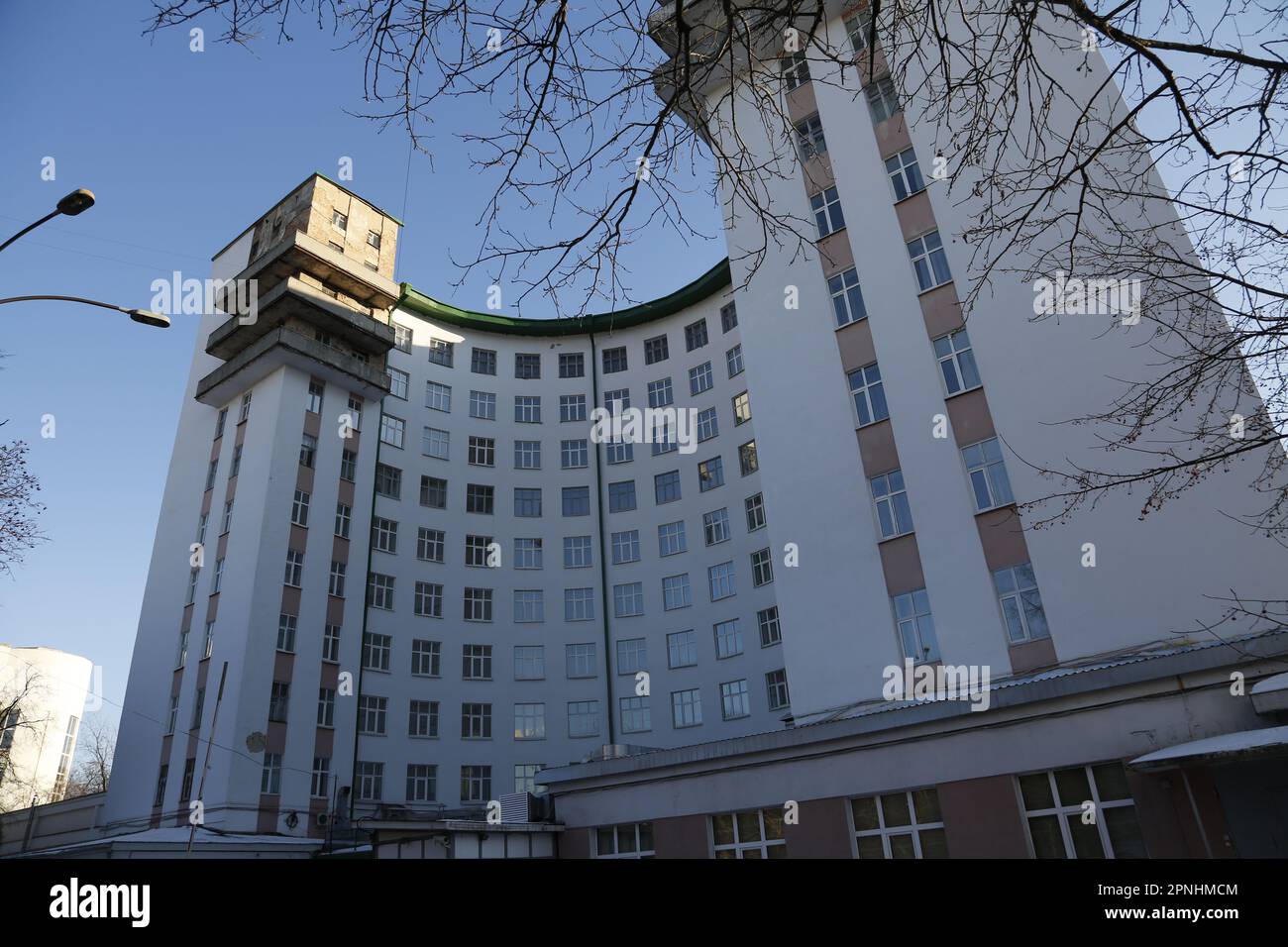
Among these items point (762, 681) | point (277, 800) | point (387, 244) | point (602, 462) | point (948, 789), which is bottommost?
point (948, 789)

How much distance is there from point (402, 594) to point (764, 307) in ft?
73.0

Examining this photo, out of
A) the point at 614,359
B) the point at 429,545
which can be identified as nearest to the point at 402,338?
the point at 429,545

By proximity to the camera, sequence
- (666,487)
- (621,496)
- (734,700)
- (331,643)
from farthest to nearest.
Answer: (621,496) → (666,487) → (734,700) → (331,643)

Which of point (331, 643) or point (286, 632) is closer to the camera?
point (286, 632)

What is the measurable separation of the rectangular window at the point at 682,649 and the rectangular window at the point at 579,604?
175 inches

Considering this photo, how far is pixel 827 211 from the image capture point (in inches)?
951

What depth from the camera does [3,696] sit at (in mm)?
48312

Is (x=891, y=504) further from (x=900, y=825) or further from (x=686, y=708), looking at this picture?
(x=686, y=708)

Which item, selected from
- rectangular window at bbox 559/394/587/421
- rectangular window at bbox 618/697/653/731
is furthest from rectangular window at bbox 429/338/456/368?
rectangular window at bbox 618/697/653/731

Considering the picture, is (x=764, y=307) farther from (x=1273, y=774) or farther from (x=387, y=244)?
(x=387, y=244)

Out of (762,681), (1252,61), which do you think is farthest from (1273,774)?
(762,681)

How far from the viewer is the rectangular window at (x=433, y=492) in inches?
1563

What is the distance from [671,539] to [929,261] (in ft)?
70.4

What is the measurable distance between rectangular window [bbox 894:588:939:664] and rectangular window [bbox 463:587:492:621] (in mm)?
24326
